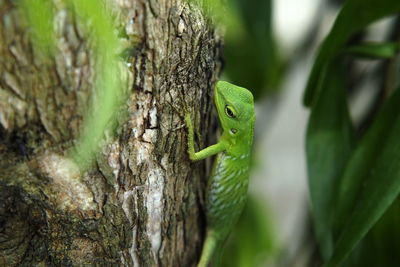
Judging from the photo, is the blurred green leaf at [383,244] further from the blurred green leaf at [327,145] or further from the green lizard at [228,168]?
the green lizard at [228,168]

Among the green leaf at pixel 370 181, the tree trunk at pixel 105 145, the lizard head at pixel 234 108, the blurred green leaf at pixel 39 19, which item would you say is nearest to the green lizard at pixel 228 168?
the lizard head at pixel 234 108

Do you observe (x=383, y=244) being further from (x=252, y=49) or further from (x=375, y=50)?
(x=252, y=49)

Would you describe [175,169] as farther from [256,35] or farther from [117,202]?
[256,35]

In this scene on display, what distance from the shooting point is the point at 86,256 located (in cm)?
103

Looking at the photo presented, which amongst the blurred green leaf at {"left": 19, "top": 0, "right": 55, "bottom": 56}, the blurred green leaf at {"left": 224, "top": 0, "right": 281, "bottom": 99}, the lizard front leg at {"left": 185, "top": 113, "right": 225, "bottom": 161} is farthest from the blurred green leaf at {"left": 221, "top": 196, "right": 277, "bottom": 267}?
the blurred green leaf at {"left": 19, "top": 0, "right": 55, "bottom": 56}

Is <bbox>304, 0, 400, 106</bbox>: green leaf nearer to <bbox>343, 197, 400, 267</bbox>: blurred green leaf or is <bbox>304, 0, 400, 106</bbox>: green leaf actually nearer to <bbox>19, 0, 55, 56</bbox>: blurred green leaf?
<bbox>343, 197, 400, 267</bbox>: blurred green leaf

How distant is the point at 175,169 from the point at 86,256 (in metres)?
0.30

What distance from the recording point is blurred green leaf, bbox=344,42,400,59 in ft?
4.91

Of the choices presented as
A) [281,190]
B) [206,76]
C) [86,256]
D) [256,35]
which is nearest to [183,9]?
[206,76]

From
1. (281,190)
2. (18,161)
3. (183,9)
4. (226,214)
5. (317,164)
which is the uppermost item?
(183,9)

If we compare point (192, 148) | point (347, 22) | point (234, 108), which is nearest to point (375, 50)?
point (347, 22)

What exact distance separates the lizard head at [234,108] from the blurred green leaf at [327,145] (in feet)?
0.83

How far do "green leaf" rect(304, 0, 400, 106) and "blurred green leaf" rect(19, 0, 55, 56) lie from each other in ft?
2.88

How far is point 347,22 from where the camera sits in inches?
51.6
